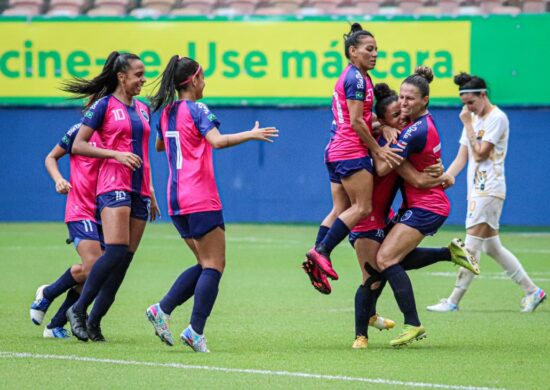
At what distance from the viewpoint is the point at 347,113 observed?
9250mm

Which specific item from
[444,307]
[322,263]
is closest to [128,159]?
[322,263]

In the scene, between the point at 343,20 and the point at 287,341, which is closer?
the point at 287,341

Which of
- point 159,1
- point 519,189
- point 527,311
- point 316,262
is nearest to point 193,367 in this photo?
point 316,262

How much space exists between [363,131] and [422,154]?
1.59 feet

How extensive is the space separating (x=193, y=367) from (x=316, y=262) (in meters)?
1.56

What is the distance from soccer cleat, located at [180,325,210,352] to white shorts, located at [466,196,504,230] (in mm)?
4025

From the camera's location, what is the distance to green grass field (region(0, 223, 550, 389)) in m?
7.29

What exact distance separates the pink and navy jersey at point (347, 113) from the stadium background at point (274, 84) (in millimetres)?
12042

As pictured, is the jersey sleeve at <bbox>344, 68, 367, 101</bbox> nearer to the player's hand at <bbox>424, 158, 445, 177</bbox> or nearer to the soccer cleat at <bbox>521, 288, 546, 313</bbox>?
the player's hand at <bbox>424, 158, 445, 177</bbox>

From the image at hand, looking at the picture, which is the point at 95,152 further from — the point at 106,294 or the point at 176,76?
the point at 106,294

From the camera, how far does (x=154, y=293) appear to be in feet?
41.1

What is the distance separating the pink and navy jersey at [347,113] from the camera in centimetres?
911

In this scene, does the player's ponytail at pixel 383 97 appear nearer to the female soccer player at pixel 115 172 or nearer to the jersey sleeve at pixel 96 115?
the female soccer player at pixel 115 172

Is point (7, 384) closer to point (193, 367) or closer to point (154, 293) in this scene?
point (193, 367)
